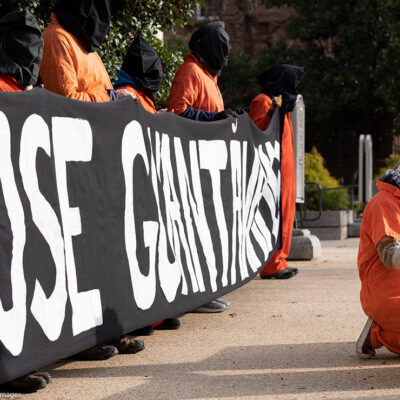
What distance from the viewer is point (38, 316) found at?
12.3ft

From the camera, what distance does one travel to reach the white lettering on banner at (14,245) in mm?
3549

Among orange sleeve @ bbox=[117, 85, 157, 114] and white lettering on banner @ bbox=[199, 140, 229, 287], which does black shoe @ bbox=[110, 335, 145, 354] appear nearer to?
white lettering on banner @ bbox=[199, 140, 229, 287]

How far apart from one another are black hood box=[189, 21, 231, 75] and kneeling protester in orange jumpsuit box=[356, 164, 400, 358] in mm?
2625

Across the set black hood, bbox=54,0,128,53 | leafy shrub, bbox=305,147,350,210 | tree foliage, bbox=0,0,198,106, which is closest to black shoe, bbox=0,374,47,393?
black hood, bbox=54,0,128,53

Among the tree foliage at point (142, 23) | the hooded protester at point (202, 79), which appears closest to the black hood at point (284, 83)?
the tree foliage at point (142, 23)

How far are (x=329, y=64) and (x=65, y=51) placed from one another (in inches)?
1022

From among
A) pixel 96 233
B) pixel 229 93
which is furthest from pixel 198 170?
pixel 229 93

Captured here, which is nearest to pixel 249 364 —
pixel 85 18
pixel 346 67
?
pixel 85 18

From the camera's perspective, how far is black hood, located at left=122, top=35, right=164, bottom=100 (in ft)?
18.8

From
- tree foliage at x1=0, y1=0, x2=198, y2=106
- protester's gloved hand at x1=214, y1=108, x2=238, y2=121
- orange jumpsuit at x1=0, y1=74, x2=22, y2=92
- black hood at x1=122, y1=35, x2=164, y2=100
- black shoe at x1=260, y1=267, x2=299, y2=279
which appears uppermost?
tree foliage at x1=0, y1=0, x2=198, y2=106

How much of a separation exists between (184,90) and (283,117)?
1996 mm

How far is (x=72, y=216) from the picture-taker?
4.09m

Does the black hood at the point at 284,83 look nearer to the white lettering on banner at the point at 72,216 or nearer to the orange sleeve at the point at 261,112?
the orange sleeve at the point at 261,112

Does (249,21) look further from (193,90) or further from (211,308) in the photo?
(211,308)
